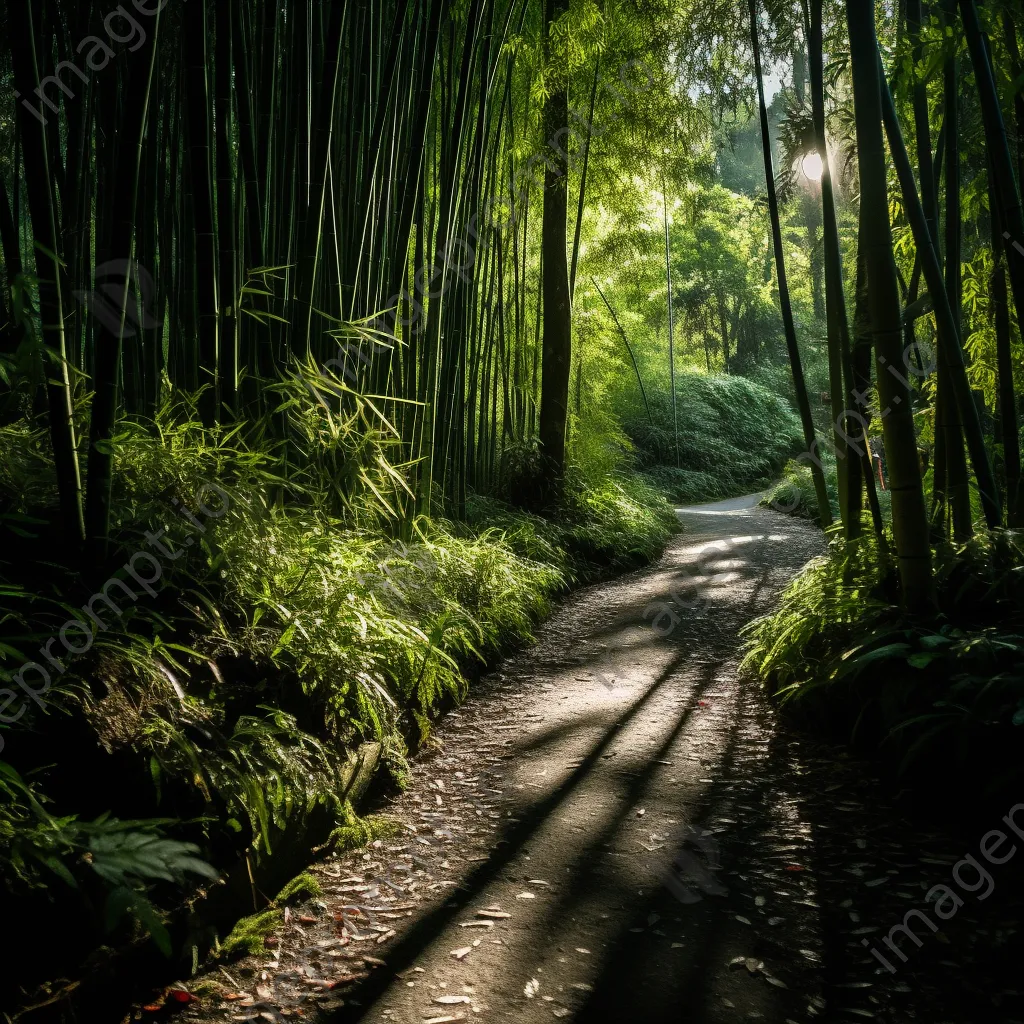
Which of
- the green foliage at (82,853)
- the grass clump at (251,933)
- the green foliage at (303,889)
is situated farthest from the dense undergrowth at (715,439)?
the green foliage at (82,853)

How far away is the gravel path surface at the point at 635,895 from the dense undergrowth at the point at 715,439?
10.4 metres

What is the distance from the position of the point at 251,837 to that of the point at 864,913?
1134mm

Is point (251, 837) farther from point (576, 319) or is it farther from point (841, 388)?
point (576, 319)

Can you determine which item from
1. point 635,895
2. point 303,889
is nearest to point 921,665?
point 635,895

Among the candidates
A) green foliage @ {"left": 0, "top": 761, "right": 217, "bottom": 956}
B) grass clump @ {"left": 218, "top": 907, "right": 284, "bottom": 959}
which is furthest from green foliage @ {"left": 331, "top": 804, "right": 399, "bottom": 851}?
green foliage @ {"left": 0, "top": 761, "right": 217, "bottom": 956}

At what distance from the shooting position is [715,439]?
1502cm

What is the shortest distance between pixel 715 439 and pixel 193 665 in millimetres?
14140

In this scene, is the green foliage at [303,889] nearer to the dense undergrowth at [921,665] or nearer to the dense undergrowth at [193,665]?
the dense undergrowth at [193,665]

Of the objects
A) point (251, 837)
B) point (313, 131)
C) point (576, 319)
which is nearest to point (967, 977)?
point (251, 837)

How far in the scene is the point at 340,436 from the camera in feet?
7.61

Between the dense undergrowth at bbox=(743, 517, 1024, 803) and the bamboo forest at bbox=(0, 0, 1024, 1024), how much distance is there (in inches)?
0.5

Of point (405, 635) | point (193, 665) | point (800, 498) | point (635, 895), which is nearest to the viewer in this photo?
point (635, 895)

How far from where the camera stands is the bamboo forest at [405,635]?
132 cm

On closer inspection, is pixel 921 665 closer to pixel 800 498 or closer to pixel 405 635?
pixel 405 635
